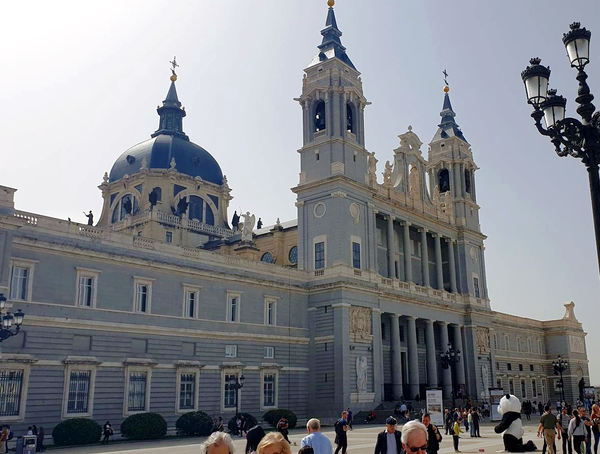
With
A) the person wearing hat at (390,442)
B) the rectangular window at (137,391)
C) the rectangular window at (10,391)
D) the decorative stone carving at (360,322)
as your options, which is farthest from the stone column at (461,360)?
the person wearing hat at (390,442)

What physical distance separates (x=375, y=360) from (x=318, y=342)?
16.1ft

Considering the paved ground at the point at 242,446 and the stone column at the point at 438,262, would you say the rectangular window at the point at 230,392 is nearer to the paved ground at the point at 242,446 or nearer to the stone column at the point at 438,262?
the paved ground at the point at 242,446

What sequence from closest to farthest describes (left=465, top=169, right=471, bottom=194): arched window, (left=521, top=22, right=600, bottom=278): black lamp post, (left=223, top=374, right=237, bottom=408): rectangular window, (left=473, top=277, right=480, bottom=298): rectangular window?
(left=521, top=22, right=600, bottom=278): black lamp post, (left=223, top=374, right=237, bottom=408): rectangular window, (left=473, top=277, right=480, bottom=298): rectangular window, (left=465, top=169, right=471, bottom=194): arched window

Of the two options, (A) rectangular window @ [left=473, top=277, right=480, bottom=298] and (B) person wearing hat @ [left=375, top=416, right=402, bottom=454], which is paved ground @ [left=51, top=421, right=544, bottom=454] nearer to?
(B) person wearing hat @ [left=375, top=416, right=402, bottom=454]

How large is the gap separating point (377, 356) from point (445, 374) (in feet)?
43.9

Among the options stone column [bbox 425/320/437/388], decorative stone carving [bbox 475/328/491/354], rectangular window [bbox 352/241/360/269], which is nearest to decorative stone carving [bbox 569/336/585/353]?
decorative stone carving [bbox 475/328/491/354]

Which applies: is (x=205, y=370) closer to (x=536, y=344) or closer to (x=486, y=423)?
(x=486, y=423)

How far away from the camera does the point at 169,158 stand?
76.6 m

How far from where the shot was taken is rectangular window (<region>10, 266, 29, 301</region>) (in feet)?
107

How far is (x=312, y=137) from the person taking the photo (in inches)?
2121

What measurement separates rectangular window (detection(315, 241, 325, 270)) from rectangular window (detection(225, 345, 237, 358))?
10.4 meters

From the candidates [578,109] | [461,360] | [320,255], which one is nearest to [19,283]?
[320,255]

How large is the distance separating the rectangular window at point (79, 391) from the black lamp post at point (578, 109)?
28555 mm

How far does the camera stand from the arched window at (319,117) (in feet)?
178
